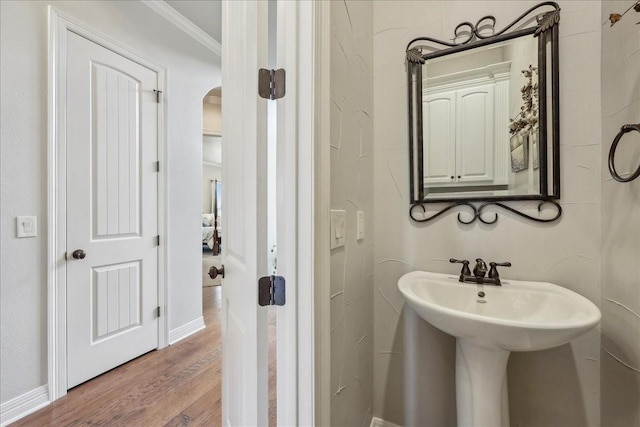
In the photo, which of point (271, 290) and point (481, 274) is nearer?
point (271, 290)

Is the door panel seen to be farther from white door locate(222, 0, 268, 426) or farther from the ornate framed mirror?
the ornate framed mirror

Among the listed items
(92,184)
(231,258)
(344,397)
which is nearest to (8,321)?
(92,184)

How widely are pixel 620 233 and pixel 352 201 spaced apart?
911mm

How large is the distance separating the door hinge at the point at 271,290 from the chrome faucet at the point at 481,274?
749mm

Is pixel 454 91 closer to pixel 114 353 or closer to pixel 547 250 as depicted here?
pixel 547 250

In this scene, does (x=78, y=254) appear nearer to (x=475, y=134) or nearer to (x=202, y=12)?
(x=202, y=12)

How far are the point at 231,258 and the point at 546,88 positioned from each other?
54.4 inches

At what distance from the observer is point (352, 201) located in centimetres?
112

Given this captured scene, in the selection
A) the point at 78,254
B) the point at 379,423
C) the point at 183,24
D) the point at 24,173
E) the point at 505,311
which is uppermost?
the point at 183,24

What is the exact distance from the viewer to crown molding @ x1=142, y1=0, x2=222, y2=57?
7.69 ft

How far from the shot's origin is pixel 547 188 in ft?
3.72

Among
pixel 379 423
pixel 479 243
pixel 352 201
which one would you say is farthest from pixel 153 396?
pixel 479 243

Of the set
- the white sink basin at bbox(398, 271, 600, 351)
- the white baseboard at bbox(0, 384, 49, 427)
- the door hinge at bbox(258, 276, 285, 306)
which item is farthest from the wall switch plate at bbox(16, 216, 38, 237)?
the white sink basin at bbox(398, 271, 600, 351)

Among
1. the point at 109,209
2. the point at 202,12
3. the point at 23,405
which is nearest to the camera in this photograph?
the point at 23,405
